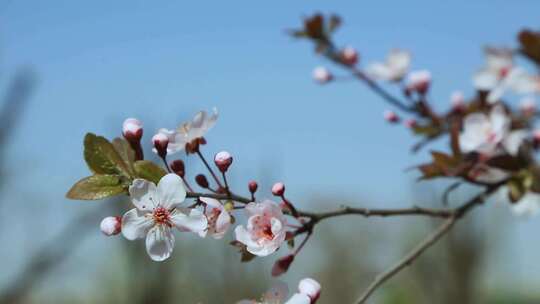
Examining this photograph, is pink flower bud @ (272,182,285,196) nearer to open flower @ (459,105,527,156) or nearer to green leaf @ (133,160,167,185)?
green leaf @ (133,160,167,185)

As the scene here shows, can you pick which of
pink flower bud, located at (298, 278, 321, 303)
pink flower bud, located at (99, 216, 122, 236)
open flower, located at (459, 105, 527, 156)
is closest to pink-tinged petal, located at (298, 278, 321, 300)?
pink flower bud, located at (298, 278, 321, 303)

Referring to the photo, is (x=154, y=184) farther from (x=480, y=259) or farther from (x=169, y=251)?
(x=480, y=259)

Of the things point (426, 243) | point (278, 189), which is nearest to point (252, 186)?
point (278, 189)

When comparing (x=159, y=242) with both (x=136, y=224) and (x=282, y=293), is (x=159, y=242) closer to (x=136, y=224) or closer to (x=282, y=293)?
(x=136, y=224)

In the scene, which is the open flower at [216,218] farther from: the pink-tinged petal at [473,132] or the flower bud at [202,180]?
the pink-tinged petal at [473,132]

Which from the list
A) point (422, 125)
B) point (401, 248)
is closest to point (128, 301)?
point (401, 248)

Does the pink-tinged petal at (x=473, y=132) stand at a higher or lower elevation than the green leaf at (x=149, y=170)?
lower

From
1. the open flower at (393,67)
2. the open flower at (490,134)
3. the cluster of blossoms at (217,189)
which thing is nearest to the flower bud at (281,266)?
the cluster of blossoms at (217,189)
